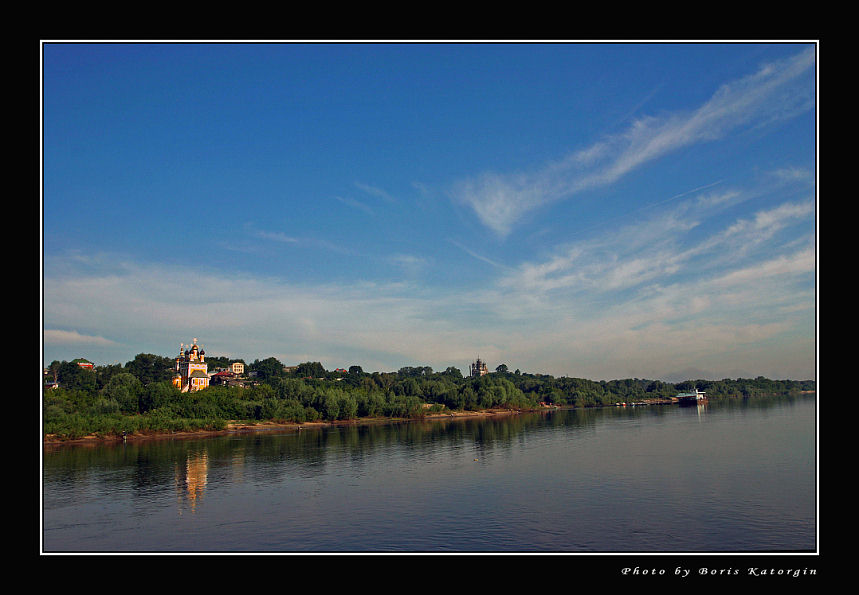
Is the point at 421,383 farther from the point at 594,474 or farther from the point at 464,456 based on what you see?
the point at 594,474

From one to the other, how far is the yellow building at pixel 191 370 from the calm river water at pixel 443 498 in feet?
168

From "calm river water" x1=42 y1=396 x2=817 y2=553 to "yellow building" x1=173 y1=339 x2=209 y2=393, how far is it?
168 feet

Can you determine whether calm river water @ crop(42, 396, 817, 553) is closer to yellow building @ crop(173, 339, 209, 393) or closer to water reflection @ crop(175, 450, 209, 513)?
water reflection @ crop(175, 450, 209, 513)

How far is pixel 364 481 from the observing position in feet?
138

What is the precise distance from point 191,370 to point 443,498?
95.0 metres

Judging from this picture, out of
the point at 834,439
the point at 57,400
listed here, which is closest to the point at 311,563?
the point at 834,439

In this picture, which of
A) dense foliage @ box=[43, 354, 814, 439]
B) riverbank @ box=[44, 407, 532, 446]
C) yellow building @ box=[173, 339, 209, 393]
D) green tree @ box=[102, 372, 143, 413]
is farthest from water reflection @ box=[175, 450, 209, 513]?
yellow building @ box=[173, 339, 209, 393]

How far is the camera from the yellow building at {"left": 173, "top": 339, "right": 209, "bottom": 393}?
115 meters

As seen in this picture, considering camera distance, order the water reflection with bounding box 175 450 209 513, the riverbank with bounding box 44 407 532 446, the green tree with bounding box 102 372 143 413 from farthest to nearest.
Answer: the green tree with bounding box 102 372 143 413 → the riverbank with bounding box 44 407 532 446 → the water reflection with bounding box 175 450 209 513

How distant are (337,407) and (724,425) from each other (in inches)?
2540

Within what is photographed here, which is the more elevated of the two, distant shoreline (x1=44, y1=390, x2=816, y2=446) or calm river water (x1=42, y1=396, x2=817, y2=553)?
calm river water (x1=42, y1=396, x2=817, y2=553)

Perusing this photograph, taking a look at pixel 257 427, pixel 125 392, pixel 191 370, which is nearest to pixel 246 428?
pixel 257 427

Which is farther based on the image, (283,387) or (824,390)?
(283,387)

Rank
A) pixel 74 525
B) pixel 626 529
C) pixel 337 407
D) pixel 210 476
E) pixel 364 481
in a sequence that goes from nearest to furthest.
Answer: pixel 626 529 → pixel 74 525 → pixel 364 481 → pixel 210 476 → pixel 337 407
